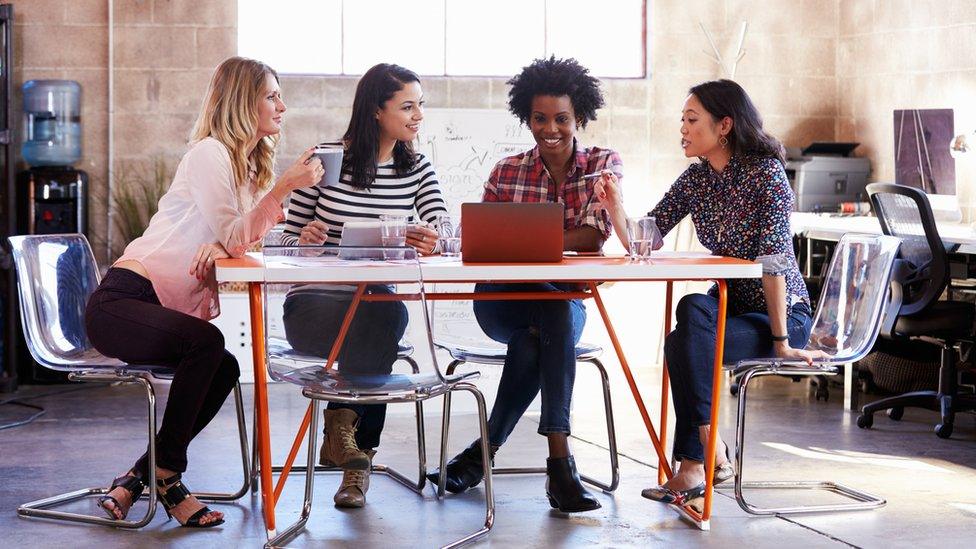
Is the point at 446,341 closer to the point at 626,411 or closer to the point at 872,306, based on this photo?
the point at 872,306

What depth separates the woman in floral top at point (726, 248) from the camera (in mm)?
3271

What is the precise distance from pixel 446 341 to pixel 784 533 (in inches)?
43.3

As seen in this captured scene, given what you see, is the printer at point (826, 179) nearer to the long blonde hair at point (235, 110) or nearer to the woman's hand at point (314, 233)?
the woman's hand at point (314, 233)

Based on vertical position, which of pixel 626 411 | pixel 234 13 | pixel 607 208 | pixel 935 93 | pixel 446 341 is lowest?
pixel 626 411

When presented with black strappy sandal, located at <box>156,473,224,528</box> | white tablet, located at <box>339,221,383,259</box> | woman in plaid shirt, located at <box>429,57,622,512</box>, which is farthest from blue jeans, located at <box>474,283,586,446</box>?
black strappy sandal, located at <box>156,473,224,528</box>

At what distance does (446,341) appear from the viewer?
3.66 m

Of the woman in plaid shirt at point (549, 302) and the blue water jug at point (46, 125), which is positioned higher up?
the blue water jug at point (46, 125)

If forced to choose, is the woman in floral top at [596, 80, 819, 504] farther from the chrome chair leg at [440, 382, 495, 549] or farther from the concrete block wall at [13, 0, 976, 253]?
the concrete block wall at [13, 0, 976, 253]

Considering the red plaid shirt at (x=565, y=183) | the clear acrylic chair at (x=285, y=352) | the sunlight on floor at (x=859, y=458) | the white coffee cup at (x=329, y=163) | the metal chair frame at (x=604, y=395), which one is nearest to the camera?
the clear acrylic chair at (x=285, y=352)

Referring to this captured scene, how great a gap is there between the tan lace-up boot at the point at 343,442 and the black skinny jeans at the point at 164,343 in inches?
15.2

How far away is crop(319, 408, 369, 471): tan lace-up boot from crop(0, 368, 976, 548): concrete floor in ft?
0.45

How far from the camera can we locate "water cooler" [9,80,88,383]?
601 centimetres

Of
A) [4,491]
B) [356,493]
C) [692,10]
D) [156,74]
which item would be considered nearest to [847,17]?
[692,10]

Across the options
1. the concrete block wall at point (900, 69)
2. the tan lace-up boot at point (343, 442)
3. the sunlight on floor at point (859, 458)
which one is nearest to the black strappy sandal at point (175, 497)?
the tan lace-up boot at point (343, 442)
